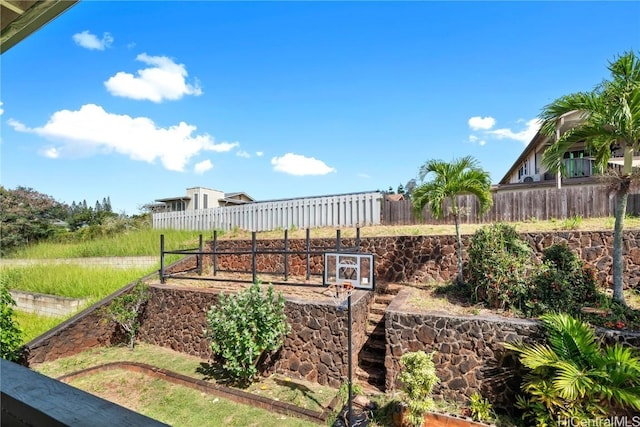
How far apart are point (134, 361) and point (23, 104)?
14.1ft

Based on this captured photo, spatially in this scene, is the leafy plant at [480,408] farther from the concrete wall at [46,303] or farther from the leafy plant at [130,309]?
the concrete wall at [46,303]

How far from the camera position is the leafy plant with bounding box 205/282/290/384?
14.7 feet

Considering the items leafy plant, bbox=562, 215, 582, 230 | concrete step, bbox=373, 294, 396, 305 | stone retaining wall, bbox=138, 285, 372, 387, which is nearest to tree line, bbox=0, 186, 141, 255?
stone retaining wall, bbox=138, 285, 372, 387

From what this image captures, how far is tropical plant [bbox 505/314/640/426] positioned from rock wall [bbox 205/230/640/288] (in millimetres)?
2721

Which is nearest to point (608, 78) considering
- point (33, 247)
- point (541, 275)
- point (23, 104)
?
point (541, 275)

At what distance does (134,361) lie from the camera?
17.9ft

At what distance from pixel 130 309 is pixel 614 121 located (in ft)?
27.9

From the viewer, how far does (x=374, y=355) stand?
492cm

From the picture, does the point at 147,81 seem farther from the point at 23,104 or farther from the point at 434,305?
the point at 434,305

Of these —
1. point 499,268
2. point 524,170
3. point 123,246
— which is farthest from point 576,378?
point 524,170

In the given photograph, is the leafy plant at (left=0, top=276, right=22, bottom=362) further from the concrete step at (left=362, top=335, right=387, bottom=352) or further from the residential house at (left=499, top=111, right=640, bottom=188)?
the residential house at (left=499, top=111, right=640, bottom=188)

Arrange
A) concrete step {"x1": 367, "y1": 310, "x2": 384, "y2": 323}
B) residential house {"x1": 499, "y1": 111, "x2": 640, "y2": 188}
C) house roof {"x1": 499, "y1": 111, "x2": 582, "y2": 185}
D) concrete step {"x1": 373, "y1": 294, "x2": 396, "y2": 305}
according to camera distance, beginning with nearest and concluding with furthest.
Result: concrete step {"x1": 367, "y1": 310, "x2": 384, "y2": 323} < concrete step {"x1": 373, "y1": 294, "x2": 396, "y2": 305} < residential house {"x1": 499, "y1": 111, "x2": 640, "y2": 188} < house roof {"x1": 499, "y1": 111, "x2": 582, "y2": 185}

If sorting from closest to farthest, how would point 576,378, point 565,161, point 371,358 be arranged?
point 576,378
point 371,358
point 565,161

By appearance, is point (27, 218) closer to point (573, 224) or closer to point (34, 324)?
point (34, 324)
